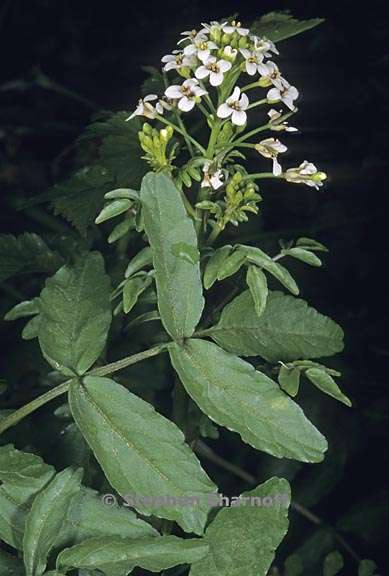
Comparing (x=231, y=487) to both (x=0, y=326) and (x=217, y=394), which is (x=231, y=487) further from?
(x=217, y=394)

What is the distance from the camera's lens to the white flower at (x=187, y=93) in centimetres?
139

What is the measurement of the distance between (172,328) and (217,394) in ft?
0.42

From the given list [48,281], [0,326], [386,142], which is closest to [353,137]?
[386,142]

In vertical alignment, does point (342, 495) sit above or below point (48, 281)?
below

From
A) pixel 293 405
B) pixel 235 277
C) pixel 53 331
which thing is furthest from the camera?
pixel 235 277

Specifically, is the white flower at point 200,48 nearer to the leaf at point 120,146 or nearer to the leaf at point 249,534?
the leaf at point 120,146

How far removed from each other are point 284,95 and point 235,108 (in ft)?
0.47

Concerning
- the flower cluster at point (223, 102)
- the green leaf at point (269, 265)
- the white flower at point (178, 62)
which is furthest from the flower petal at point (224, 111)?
the green leaf at point (269, 265)

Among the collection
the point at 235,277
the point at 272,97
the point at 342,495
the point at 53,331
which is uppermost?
the point at 272,97

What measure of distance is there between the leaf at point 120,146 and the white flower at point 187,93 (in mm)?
335

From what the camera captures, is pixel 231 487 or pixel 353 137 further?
pixel 353 137

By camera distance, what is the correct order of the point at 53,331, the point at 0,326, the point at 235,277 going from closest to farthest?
the point at 53,331 → the point at 235,277 → the point at 0,326

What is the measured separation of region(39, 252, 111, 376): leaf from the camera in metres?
1.36

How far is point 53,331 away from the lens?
139 cm
